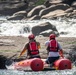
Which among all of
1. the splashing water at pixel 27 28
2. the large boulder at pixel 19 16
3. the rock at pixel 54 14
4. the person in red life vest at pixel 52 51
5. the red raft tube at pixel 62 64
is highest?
the person in red life vest at pixel 52 51

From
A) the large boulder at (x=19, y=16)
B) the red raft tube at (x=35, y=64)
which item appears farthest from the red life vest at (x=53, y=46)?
the large boulder at (x=19, y=16)

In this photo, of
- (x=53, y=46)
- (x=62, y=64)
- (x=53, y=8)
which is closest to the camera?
(x=62, y=64)

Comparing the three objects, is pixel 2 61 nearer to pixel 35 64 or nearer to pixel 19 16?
pixel 35 64

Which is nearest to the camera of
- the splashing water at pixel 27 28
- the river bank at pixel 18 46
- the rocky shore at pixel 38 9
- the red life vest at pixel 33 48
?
the red life vest at pixel 33 48

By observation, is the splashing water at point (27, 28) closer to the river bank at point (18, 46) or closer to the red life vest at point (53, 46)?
the river bank at point (18, 46)

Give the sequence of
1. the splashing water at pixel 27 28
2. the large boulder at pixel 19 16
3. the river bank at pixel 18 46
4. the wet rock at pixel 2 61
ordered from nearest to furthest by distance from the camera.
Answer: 1. the wet rock at pixel 2 61
2. the river bank at pixel 18 46
3. the splashing water at pixel 27 28
4. the large boulder at pixel 19 16

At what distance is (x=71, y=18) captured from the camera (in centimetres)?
3578

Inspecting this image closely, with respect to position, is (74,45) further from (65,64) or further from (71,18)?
(71,18)

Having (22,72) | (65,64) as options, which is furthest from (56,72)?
(22,72)

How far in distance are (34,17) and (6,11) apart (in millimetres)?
9276

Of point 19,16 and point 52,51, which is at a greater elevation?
point 52,51

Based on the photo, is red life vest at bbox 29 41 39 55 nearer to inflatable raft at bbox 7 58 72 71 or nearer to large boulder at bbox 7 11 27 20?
inflatable raft at bbox 7 58 72 71

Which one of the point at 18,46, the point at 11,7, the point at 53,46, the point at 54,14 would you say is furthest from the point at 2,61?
the point at 11,7

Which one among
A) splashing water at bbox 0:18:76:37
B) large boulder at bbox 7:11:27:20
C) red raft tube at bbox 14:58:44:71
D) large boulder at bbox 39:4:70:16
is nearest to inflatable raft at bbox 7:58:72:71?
red raft tube at bbox 14:58:44:71
